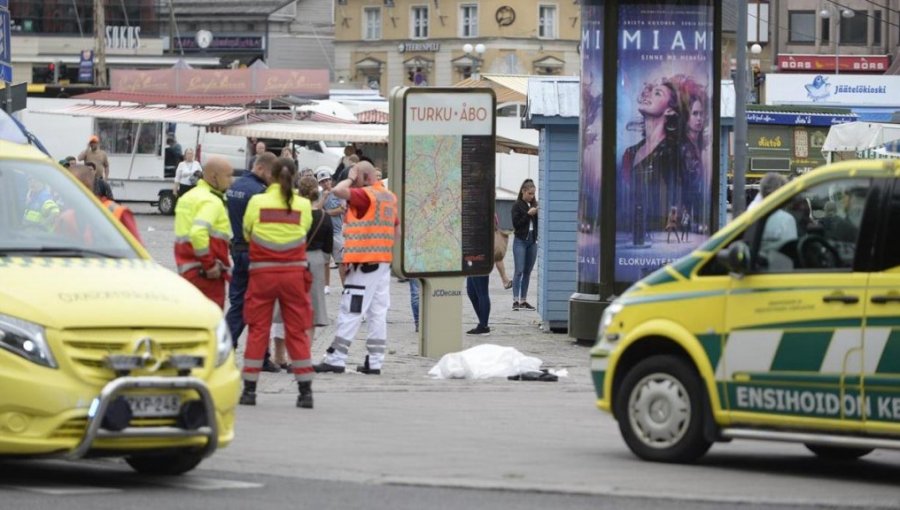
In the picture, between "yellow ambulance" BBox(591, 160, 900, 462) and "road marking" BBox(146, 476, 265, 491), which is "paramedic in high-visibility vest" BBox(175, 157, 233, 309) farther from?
"road marking" BBox(146, 476, 265, 491)

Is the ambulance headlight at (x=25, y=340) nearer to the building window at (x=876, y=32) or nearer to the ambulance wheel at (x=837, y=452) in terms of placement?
the ambulance wheel at (x=837, y=452)

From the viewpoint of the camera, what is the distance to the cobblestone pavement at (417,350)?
16.6 m

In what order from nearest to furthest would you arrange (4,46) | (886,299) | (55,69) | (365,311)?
(886,299) < (365,311) < (4,46) < (55,69)

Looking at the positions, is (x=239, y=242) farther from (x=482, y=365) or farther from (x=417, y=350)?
(x=417, y=350)

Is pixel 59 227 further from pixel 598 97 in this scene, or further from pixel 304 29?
pixel 304 29

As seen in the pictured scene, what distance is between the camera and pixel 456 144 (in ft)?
62.2

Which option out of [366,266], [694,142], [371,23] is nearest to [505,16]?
[371,23]

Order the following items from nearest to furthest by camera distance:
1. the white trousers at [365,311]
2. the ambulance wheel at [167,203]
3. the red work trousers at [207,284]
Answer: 1. the red work trousers at [207,284]
2. the white trousers at [365,311]
3. the ambulance wheel at [167,203]

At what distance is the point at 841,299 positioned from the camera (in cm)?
1071

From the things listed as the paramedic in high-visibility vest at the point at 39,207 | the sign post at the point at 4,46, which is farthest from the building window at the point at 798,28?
the paramedic in high-visibility vest at the point at 39,207

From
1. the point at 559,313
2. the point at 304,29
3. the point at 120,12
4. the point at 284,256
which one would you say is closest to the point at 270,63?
the point at 304,29

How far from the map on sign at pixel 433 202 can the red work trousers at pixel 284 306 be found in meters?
4.82

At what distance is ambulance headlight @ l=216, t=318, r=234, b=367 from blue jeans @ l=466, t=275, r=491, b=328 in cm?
1063

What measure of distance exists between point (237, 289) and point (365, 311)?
1.37 m
